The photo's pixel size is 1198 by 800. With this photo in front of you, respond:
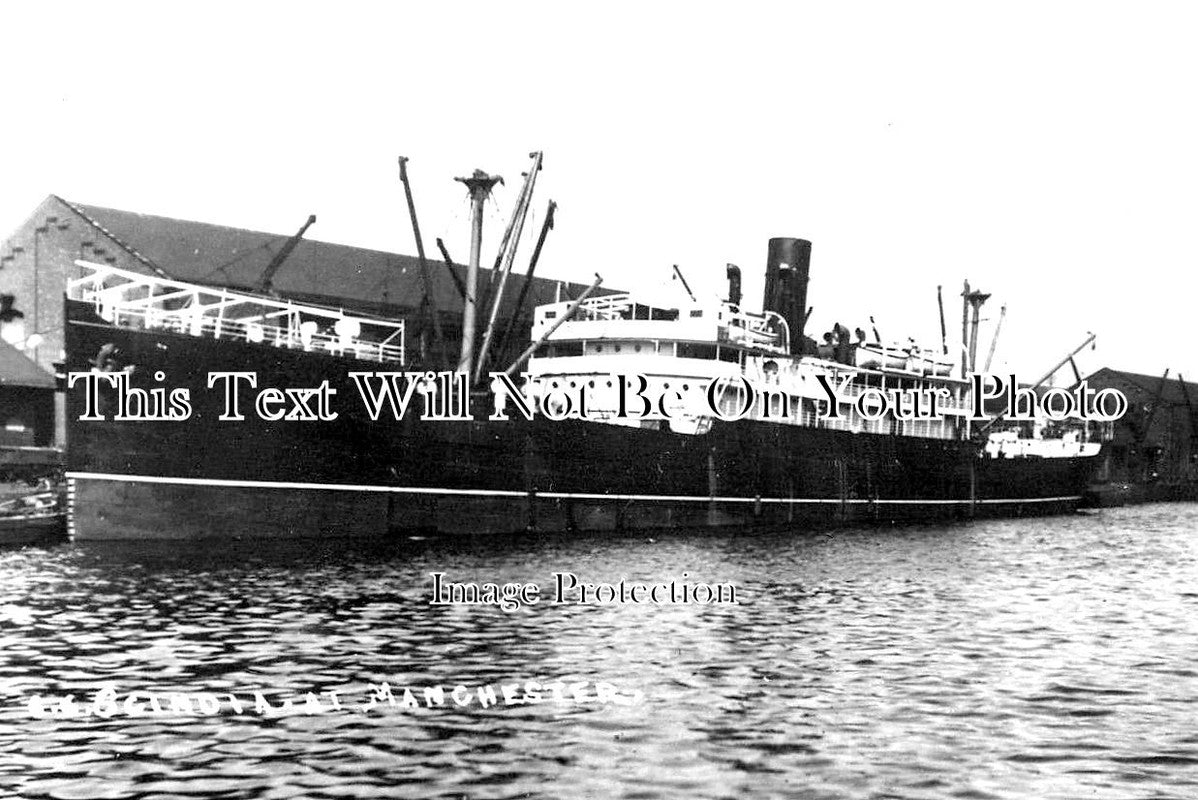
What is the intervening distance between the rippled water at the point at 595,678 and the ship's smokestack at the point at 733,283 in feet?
73.7

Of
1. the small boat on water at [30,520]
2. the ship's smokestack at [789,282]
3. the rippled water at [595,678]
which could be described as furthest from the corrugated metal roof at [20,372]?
the ship's smokestack at [789,282]

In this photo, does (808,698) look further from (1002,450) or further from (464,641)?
(1002,450)

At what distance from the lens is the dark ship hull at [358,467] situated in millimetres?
28328

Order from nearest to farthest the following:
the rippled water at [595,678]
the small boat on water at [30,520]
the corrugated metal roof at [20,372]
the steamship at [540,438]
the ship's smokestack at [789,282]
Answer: the rippled water at [595,678] → the steamship at [540,438] → the small boat on water at [30,520] → the corrugated metal roof at [20,372] → the ship's smokestack at [789,282]

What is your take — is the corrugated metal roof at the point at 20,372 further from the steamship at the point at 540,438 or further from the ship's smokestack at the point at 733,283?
the ship's smokestack at the point at 733,283

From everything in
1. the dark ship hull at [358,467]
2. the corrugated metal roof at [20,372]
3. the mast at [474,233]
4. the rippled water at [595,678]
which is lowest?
the rippled water at [595,678]

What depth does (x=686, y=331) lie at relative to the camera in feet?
134

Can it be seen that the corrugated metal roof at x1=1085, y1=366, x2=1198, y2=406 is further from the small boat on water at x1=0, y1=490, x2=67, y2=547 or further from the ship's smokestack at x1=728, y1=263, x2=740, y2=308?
the small boat on water at x1=0, y1=490, x2=67, y2=547

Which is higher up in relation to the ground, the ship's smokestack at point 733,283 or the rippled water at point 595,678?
the ship's smokestack at point 733,283

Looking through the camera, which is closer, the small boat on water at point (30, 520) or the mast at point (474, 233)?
the small boat on water at point (30, 520)

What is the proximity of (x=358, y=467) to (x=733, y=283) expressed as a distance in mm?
22010

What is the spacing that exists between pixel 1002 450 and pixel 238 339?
43.4 metres

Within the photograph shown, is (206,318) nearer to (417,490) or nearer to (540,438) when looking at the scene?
(417,490)

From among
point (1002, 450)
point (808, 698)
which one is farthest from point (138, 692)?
point (1002, 450)
